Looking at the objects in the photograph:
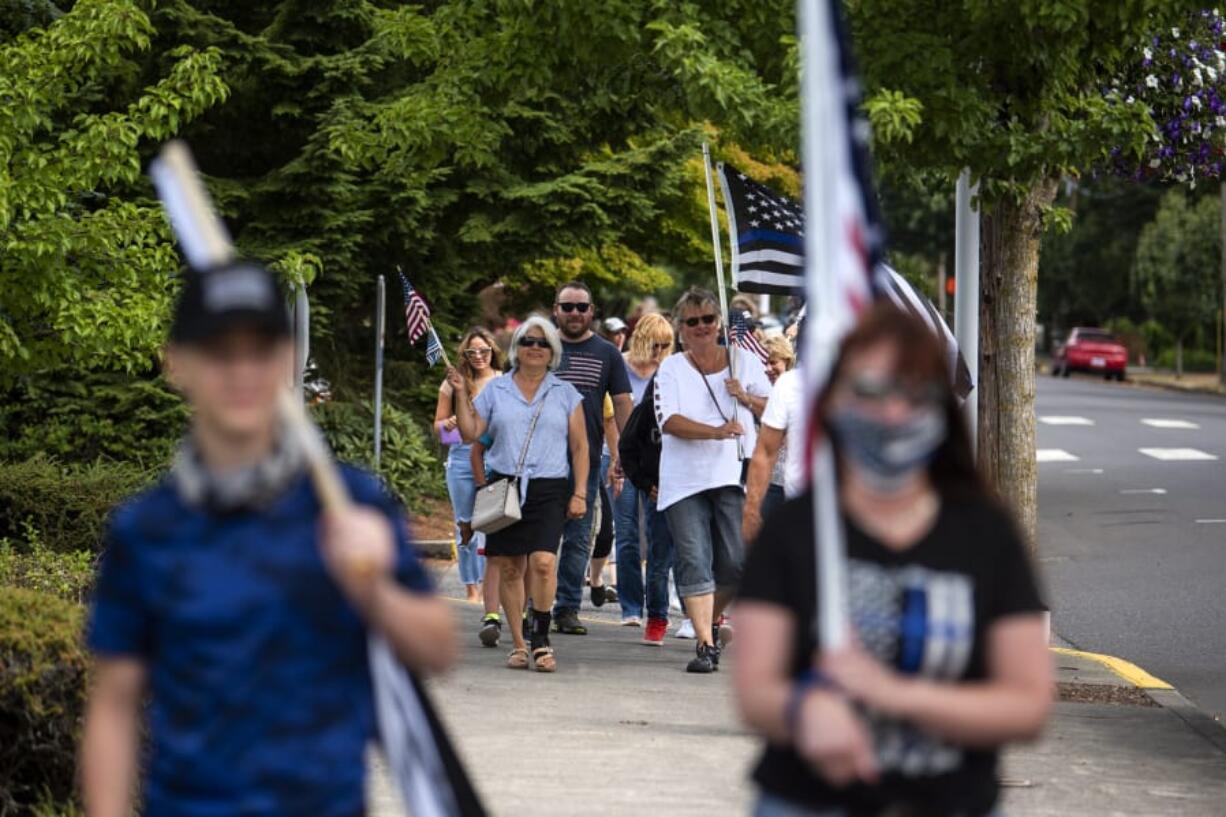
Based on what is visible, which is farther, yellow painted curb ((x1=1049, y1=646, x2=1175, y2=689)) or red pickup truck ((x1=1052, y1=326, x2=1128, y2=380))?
red pickup truck ((x1=1052, y1=326, x2=1128, y2=380))

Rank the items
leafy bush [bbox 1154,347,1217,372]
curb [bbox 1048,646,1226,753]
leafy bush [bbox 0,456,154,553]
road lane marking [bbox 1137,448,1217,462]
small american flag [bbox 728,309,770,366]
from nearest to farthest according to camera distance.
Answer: curb [bbox 1048,646,1226,753]
leafy bush [bbox 0,456,154,553]
small american flag [bbox 728,309,770,366]
road lane marking [bbox 1137,448,1217,462]
leafy bush [bbox 1154,347,1217,372]

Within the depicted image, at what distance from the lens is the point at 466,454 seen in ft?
42.5

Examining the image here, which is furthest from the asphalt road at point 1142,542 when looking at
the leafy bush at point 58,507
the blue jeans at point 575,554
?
the leafy bush at point 58,507

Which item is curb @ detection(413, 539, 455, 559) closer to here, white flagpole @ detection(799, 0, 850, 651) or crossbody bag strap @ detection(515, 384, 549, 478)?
crossbody bag strap @ detection(515, 384, 549, 478)

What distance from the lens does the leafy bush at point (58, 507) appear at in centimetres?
1162

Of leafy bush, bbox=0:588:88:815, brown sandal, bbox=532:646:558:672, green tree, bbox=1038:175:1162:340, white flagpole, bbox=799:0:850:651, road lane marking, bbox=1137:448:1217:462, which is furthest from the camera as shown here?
green tree, bbox=1038:175:1162:340

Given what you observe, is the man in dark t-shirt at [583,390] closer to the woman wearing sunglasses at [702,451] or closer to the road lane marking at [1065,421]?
the woman wearing sunglasses at [702,451]

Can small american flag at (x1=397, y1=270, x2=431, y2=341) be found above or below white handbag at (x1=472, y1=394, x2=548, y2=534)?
above

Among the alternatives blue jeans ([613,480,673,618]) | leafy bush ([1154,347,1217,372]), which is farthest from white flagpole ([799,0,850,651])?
leafy bush ([1154,347,1217,372])

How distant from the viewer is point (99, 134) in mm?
10977

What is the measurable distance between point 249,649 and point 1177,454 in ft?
85.2

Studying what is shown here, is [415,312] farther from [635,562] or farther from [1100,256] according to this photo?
[1100,256]

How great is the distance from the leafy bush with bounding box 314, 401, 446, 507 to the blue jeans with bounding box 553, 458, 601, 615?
8132 millimetres

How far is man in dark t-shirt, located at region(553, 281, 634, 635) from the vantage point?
11953mm
